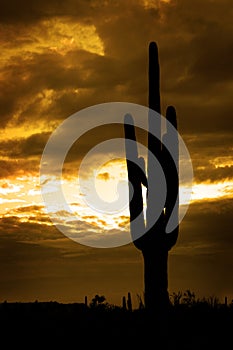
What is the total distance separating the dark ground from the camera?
14.3 meters

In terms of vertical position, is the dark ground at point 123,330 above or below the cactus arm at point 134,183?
below

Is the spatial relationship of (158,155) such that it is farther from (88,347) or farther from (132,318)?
(88,347)

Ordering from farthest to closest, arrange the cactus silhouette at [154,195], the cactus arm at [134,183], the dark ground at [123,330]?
the cactus arm at [134,183] < the cactus silhouette at [154,195] < the dark ground at [123,330]

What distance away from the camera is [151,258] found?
18188mm

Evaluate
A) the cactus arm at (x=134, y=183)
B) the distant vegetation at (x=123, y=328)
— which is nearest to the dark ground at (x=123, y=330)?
the distant vegetation at (x=123, y=328)

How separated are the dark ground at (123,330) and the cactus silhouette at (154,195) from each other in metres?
1.04

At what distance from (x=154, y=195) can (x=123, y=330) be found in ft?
13.8

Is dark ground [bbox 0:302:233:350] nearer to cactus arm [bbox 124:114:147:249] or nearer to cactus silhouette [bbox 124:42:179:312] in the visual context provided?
cactus silhouette [bbox 124:42:179:312]

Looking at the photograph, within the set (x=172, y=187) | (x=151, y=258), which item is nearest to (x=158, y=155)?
(x=172, y=187)

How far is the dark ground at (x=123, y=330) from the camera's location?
564 inches

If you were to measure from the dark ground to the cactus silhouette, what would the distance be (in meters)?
1.04

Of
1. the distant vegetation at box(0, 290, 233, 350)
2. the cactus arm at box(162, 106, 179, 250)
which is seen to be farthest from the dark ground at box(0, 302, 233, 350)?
the cactus arm at box(162, 106, 179, 250)

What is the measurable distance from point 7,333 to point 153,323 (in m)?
3.25

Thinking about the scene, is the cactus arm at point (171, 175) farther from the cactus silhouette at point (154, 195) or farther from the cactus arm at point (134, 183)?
the cactus arm at point (134, 183)
